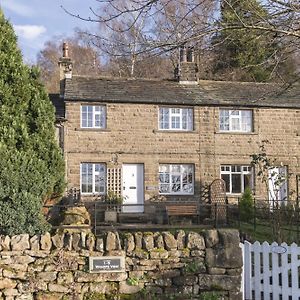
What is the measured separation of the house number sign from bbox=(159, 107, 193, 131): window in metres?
15.7

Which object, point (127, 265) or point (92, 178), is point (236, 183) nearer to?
point (92, 178)

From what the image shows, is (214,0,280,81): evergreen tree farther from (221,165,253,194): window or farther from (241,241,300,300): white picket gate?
(221,165,253,194): window

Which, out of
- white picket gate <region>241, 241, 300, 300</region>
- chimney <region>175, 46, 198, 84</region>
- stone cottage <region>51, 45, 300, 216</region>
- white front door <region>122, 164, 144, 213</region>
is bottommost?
white picket gate <region>241, 241, 300, 300</region>

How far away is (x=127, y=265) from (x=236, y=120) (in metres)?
17.0

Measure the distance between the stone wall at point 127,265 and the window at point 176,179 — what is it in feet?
48.1

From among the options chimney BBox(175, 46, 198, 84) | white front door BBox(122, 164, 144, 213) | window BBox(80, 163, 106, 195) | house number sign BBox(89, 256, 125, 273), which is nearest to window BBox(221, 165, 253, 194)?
white front door BBox(122, 164, 144, 213)

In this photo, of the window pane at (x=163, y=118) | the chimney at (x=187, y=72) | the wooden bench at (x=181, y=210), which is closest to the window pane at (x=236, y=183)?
the wooden bench at (x=181, y=210)

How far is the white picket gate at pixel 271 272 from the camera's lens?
8.24 metres

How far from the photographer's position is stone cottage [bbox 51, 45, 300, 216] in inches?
890

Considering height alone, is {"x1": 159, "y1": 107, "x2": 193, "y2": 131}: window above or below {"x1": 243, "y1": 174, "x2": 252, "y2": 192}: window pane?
above

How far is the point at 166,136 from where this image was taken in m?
23.4

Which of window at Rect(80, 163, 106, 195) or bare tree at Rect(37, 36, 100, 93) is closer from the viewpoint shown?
window at Rect(80, 163, 106, 195)

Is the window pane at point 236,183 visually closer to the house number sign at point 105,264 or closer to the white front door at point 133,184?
the white front door at point 133,184

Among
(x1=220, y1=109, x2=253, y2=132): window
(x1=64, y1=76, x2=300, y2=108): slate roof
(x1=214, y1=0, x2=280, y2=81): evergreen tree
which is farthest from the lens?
(x1=220, y1=109, x2=253, y2=132): window
